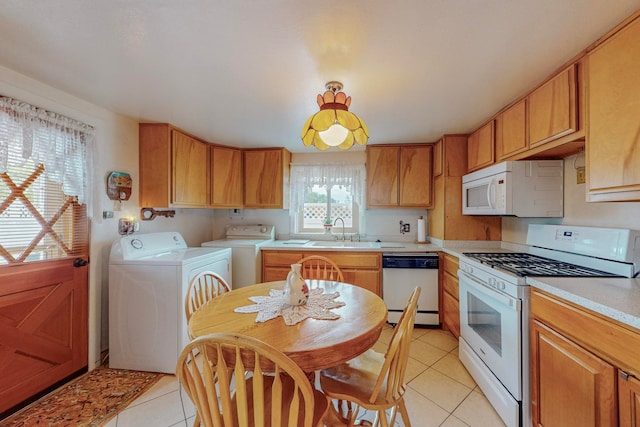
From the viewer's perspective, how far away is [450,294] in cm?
259

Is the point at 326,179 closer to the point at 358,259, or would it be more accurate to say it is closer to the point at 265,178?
the point at 265,178

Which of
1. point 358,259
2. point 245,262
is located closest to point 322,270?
point 358,259

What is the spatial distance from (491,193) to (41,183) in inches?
132

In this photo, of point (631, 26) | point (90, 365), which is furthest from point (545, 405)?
point (90, 365)

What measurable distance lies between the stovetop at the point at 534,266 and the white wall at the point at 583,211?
1.02ft

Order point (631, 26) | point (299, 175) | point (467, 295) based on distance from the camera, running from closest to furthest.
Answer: point (631, 26), point (467, 295), point (299, 175)

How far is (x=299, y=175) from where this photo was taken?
359 cm

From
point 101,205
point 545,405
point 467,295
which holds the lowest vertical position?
point 545,405

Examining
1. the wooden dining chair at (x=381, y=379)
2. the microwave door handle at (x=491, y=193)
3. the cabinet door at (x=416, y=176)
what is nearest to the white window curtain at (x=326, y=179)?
the cabinet door at (x=416, y=176)

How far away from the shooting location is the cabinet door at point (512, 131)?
185 centimetres

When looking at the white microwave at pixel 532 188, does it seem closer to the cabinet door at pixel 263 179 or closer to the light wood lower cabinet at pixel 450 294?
the light wood lower cabinet at pixel 450 294

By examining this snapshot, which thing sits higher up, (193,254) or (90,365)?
(193,254)

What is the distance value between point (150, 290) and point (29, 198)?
972 millimetres

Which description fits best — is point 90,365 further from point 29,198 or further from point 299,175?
point 299,175
